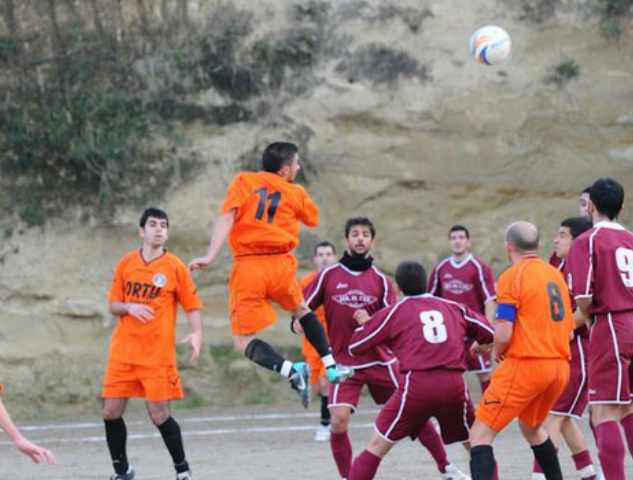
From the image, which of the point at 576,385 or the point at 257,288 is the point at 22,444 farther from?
the point at 576,385

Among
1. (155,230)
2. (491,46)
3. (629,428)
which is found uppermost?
(491,46)

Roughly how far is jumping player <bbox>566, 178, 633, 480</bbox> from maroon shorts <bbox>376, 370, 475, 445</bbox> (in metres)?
0.93

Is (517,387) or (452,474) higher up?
(517,387)

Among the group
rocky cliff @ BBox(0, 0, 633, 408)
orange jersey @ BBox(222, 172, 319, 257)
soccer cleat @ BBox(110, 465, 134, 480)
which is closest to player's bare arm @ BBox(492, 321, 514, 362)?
orange jersey @ BBox(222, 172, 319, 257)

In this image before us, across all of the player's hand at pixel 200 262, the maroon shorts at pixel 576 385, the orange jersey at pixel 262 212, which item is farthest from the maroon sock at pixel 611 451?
the player's hand at pixel 200 262

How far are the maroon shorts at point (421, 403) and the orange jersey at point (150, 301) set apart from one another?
7.65 ft

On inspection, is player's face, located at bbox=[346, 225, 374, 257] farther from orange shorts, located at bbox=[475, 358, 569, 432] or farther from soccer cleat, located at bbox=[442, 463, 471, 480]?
orange shorts, located at bbox=[475, 358, 569, 432]

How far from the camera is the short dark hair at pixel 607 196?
368 inches

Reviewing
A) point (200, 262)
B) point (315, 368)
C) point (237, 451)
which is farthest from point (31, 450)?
point (315, 368)

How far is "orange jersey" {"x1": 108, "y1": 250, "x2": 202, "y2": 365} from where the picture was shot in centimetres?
1108

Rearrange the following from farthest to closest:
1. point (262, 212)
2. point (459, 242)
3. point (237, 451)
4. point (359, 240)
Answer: point (459, 242) < point (237, 451) < point (359, 240) < point (262, 212)

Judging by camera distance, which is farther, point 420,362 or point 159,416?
point 159,416

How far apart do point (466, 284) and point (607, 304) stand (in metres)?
6.88

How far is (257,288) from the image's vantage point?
35.7ft
